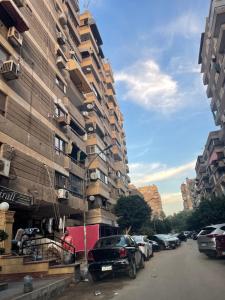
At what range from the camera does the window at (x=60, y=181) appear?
20375mm

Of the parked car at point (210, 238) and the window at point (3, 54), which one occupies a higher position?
the window at point (3, 54)

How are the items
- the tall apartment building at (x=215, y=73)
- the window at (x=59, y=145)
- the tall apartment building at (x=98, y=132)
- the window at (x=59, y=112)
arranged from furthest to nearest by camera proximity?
the tall apartment building at (x=98, y=132) < the tall apartment building at (x=215, y=73) < the window at (x=59, y=112) < the window at (x=59, y=145)

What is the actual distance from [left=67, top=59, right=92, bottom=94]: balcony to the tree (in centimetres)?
1748

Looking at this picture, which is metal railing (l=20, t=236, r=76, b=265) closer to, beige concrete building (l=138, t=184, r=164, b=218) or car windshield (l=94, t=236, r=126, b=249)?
car windshield (l=94, t=236, r=126, b=249)

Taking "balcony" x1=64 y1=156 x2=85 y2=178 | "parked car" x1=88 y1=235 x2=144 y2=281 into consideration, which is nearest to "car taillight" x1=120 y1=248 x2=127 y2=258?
"parked car" x1=88 y1=235 x2=144 y2=281

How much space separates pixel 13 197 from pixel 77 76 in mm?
17852

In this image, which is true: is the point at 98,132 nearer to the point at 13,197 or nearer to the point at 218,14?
the point at 218,14

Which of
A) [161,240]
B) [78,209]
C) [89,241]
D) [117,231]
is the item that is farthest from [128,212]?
[89,241]

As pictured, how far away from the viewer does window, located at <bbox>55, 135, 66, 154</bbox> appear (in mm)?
21425

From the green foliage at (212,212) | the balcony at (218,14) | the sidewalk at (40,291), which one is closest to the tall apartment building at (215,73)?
the balcony at (218,14)

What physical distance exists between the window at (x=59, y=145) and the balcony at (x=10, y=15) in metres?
8.34

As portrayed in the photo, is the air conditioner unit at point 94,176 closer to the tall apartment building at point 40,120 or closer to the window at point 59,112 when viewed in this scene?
the tall apartment building at point 40,120

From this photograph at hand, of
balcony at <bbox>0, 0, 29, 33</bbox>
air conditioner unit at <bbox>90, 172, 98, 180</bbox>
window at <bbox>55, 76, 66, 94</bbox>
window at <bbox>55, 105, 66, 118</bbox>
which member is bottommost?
air conditioner unit at <bbox>90, 172, 98, 180</bbox>

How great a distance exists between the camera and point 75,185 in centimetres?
2461
